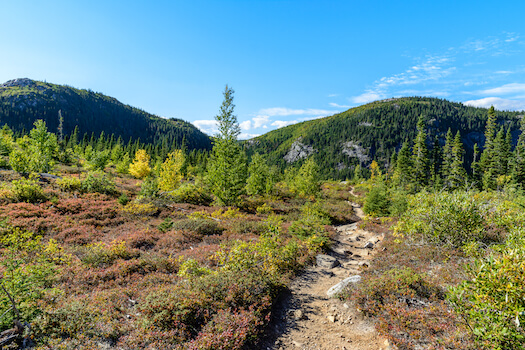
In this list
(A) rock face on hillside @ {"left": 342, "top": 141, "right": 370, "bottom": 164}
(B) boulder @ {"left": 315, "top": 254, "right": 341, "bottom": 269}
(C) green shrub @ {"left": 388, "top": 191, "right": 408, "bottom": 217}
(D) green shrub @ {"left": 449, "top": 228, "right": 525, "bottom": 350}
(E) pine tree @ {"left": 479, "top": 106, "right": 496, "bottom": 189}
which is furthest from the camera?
(A) rock face on hillside @ {"left": 342, "top": 141, "right": 370, "bottom": 164}

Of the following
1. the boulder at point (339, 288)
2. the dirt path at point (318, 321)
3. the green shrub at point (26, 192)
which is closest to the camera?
the dirt path at point (318, 321)

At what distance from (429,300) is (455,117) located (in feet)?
804

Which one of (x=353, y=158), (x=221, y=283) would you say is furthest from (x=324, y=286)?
(x=353, y=158)

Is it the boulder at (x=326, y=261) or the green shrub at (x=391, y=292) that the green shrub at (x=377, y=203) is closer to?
the boulder at (x=326, y=261)

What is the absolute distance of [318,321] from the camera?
7289 mm

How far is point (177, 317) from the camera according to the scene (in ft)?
20.3

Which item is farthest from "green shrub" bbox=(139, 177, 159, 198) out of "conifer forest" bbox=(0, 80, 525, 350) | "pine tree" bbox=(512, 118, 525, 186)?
"pine tree" bbox=(512, 118, 525, 186)

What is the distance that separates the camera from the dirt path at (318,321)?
246 inches

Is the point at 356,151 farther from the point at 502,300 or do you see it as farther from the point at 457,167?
the point at 502,300

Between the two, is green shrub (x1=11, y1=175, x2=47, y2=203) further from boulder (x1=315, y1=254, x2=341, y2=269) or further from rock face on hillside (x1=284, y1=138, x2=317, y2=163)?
rock face on hillside (x1=284, y1=138, x2=317, y2=163)

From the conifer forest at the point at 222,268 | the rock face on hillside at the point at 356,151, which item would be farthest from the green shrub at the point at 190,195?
the rock face on hillside at the point at 356,151

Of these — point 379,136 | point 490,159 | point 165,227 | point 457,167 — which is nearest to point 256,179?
point 165,227

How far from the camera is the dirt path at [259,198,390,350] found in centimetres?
625

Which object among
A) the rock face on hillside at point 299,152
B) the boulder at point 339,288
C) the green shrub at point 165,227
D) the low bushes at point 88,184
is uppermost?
the rock face on hillside at point 299,152
